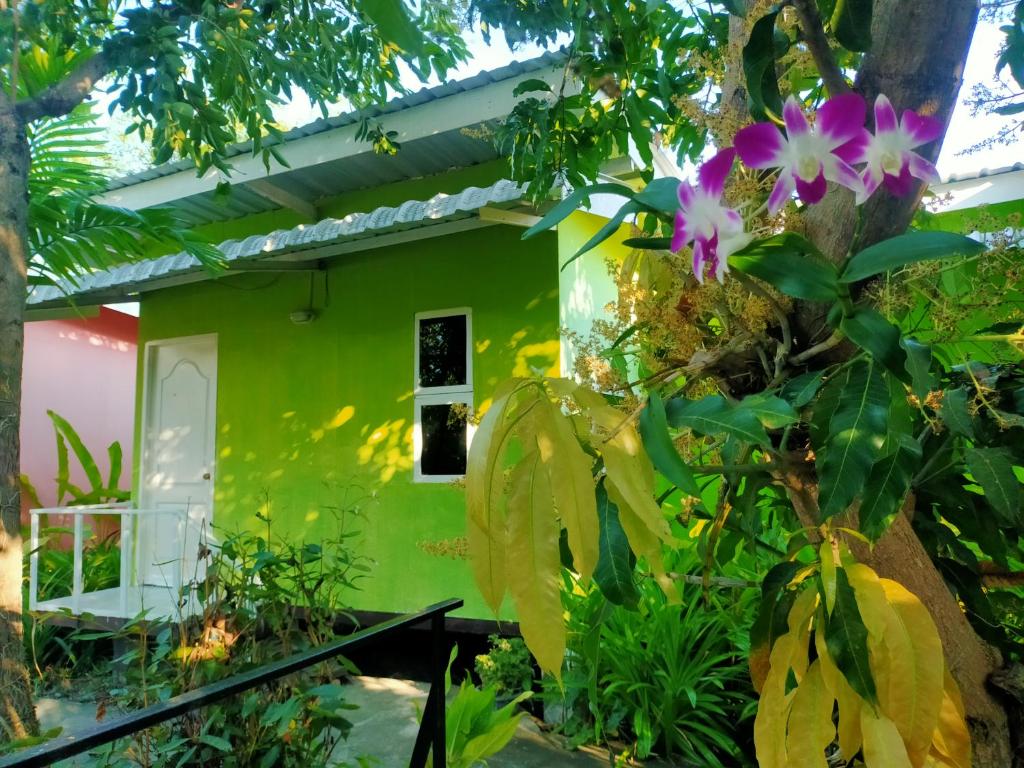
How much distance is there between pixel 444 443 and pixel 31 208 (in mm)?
2625

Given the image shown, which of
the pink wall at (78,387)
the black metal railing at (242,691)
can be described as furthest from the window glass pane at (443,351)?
the pink wall at (78,387)

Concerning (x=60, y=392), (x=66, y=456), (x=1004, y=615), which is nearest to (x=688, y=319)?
(x=1004, y=615)

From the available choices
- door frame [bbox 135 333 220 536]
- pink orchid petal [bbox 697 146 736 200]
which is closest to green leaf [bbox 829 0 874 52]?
pink orchid petal [bbox 697 146 736 200]

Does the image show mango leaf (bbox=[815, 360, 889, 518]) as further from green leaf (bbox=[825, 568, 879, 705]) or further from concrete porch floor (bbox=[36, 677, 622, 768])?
concrete porch floor (bbox=[36, 677, 622, 768])

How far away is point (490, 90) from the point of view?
407cm

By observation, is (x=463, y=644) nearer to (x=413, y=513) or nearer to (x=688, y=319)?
(x=413, y=513)

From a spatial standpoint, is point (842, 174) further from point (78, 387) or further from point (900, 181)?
point (78, 387)

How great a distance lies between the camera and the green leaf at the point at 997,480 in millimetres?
812

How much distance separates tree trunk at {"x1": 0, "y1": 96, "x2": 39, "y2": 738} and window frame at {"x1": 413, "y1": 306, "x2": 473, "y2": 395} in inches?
94.0

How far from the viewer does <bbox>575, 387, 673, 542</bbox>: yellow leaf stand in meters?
0.53

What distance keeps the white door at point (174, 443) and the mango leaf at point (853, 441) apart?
567 centimetres

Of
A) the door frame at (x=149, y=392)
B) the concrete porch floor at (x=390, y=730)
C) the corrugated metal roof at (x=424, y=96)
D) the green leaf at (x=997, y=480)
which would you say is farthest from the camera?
the door frame at (x=149, y=392)

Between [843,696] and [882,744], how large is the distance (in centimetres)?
6

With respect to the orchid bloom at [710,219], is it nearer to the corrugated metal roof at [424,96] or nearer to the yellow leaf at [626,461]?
the yellow leaf at [626,461]
